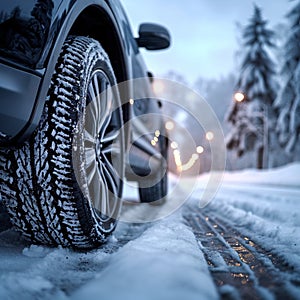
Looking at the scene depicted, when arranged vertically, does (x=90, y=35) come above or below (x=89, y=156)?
above

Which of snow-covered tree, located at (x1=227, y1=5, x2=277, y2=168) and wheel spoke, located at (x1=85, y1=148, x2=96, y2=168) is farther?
snow-covered tree, located at (x1=227, y1=5, x2=277, y2=168)

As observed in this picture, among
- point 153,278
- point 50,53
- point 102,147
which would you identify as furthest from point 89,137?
point 153,278

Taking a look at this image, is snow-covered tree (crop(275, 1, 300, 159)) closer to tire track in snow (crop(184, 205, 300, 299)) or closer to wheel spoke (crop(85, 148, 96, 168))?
tire track in snow (crop(184, 205, 300, 299))

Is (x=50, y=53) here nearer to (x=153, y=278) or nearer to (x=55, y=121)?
(x=55, y=121)

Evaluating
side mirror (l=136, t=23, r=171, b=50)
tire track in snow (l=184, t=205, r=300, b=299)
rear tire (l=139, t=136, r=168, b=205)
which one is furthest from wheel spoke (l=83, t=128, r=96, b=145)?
rear tire (l=139, t=136, r=168, b=205)

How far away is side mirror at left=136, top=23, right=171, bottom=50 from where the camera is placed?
2.70 m

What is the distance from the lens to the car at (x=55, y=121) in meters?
1.20

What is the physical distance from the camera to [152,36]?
2707 mm

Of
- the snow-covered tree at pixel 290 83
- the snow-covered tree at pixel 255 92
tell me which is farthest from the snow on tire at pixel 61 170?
the snow-covered tree at pixel 255 92

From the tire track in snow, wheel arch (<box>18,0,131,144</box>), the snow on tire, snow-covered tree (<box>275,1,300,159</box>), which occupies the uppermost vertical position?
snow-covered tree (<box>275,1,300,159</box>)

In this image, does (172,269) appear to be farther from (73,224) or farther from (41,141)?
(41,141)

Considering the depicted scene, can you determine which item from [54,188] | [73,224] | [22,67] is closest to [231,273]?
[73,224]

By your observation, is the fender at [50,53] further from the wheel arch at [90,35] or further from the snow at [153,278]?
the snow at [153,278]

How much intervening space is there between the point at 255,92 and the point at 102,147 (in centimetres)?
2131
